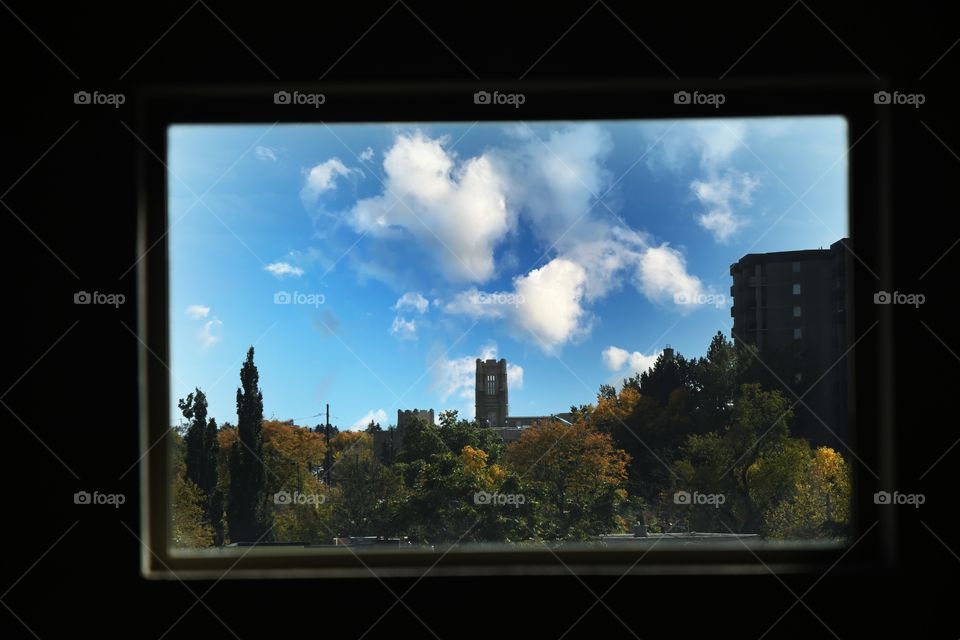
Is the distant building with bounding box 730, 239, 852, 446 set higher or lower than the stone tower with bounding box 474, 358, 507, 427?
higher

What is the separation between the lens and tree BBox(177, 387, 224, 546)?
170 cm

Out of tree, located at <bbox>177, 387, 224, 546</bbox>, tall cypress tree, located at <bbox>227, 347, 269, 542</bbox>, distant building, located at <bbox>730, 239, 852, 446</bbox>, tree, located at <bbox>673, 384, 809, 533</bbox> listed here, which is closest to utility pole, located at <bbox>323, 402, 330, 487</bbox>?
tall cypress tree, located at <bbox>227, 347, 269, 542</bbox>

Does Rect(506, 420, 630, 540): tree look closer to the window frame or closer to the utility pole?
the window frame

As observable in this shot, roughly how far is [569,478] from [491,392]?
1.13 ft

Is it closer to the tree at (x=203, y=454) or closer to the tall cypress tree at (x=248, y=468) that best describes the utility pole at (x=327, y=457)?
the tall cypress tree at (x=248, y=468)

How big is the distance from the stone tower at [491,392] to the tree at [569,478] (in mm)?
95

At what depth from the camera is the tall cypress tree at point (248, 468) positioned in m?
1.70

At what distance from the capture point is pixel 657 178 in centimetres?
169

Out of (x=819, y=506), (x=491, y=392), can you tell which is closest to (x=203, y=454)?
(x=491, y=392)

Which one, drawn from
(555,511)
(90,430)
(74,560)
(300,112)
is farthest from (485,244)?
(74,560)

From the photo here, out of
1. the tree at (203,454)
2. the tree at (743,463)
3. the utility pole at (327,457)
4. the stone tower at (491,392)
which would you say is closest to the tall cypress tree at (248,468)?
the tree at (203,454)

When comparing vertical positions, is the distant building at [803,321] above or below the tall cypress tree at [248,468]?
above

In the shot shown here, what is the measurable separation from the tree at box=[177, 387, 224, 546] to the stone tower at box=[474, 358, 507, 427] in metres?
0.78

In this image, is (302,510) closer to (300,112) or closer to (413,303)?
(413,303)
